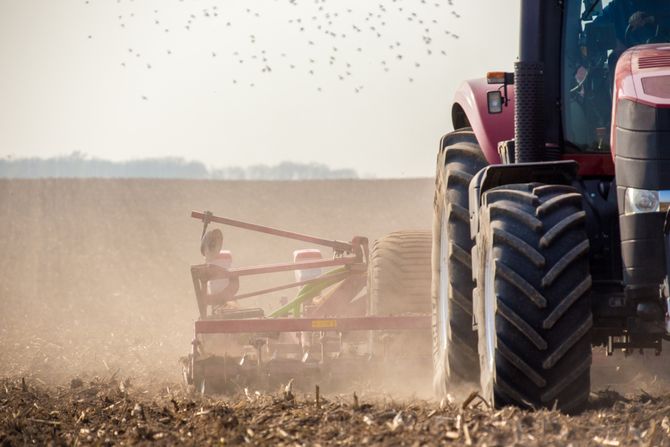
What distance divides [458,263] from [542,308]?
1.49 metres

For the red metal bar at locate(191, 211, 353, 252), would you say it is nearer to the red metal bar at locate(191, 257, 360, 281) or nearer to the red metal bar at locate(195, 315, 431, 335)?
the red metal bar at locate(191, 257, 360, 281)

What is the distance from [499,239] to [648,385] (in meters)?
3.40

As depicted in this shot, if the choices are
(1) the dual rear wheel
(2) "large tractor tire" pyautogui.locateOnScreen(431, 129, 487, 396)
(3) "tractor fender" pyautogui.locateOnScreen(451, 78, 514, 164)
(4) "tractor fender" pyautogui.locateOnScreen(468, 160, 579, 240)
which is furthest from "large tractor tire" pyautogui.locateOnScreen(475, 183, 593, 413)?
(3) "tractor fender" pyautogui.locateOnScreen(451, 78, 514, 164)

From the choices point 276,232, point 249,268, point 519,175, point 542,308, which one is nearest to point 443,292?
point 519,175

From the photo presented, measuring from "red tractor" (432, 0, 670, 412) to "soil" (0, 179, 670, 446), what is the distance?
319mm

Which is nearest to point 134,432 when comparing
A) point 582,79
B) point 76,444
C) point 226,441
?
point 76,444

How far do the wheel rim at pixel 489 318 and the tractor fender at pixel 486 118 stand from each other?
1.19 m

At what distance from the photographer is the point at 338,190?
35.7 meters

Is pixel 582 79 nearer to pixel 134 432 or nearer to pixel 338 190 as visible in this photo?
pixel 134 432

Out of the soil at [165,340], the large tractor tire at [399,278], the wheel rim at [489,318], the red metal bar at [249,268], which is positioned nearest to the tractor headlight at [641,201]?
the wheel rim at [489,318]

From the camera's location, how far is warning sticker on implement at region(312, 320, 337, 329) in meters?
9.77

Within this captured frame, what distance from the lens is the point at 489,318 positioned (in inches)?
225

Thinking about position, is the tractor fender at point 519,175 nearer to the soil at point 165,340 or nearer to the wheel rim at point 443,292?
the wheel rim at point 443,292

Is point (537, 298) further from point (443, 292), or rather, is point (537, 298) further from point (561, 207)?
point (443, 292)
